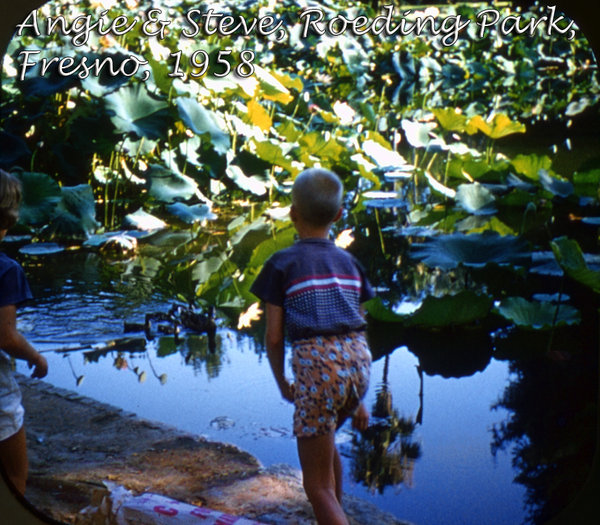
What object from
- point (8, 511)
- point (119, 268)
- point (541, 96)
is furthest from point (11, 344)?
point (541, 96)

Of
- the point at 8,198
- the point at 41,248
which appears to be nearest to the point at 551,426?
the point at 8,198

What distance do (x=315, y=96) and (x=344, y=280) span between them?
211 centimetres

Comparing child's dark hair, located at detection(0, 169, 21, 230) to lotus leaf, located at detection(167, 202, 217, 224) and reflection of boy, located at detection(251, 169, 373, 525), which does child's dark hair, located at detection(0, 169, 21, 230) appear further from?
lotus leaf, located at detection(167, 202, 217, 224)

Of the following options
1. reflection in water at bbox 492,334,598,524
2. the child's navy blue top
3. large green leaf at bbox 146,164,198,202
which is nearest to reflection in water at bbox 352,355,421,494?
reflection in water at bbox 492,334,598,524

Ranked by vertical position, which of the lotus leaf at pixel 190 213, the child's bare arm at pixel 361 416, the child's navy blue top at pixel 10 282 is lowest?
the child's bare arm at pixel 361 416

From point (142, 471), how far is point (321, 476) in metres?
0.33

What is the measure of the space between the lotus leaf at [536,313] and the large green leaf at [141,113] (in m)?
1.24

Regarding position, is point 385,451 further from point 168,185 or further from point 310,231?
point 168,185

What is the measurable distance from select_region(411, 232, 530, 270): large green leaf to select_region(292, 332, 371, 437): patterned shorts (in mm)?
849

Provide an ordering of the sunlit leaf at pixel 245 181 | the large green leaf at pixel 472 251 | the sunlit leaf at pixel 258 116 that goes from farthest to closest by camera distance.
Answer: the sunlit leaf at pixel 258 116 < the sunlit leaf at pixel 245 181 < the large green leaf at pixel 472 251

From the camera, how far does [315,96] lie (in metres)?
2.89

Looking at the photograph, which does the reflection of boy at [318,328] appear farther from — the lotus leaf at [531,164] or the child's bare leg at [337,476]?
the lotus leaf at [531,164]

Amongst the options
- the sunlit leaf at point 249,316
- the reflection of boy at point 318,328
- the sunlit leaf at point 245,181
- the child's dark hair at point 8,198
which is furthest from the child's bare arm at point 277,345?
the sunlit leaf at point 245,181

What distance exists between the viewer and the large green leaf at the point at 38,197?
1968 mm
